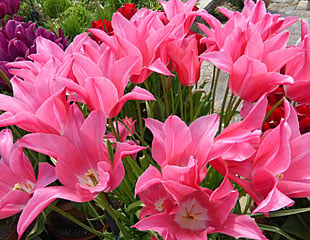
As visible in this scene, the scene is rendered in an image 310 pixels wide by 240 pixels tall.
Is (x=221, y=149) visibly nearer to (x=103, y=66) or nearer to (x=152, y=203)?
(x=152, y=203)

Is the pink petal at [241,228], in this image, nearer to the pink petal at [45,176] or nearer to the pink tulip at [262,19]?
the pink petal at [45,176]

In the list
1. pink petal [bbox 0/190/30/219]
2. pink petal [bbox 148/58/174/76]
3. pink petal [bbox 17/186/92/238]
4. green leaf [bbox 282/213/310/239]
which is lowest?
green leaf [bbox 282/213/310/239]

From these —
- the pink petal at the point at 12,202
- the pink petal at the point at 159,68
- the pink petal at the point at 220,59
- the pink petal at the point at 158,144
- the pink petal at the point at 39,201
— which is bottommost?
the pink petal at the point at 12,202

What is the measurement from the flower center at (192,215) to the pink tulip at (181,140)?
0.18 feet

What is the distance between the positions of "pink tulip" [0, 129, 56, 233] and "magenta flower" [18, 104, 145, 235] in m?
0.02

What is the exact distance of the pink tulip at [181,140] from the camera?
478 millimetres

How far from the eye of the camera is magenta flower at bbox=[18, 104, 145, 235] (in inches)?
18.4

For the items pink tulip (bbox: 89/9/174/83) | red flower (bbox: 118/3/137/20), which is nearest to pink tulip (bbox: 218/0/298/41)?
pink tulip (bbox: 89/9/174/83)

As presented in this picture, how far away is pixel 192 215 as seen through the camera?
1.65 ft

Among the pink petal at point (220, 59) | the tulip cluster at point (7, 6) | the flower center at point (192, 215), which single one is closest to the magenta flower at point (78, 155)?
the flower center at point (192, 215)

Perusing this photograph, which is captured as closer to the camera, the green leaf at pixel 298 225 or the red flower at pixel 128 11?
the green leaf at pixel 298 225

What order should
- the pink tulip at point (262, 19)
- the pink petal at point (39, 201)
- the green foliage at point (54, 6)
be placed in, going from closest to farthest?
1. the pink petal at point (39, 201)
2. the pink tulip at point (262, 19)
3. the green foliage at point (54, 6)

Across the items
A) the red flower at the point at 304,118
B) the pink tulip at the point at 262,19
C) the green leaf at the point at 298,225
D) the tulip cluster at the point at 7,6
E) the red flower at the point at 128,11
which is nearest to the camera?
the pink tulip at the point at 262,19

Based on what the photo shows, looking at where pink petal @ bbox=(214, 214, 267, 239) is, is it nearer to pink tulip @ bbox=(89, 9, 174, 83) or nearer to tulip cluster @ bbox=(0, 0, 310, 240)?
tulip cluster @ bbox=(0, 0, 310, 240)
